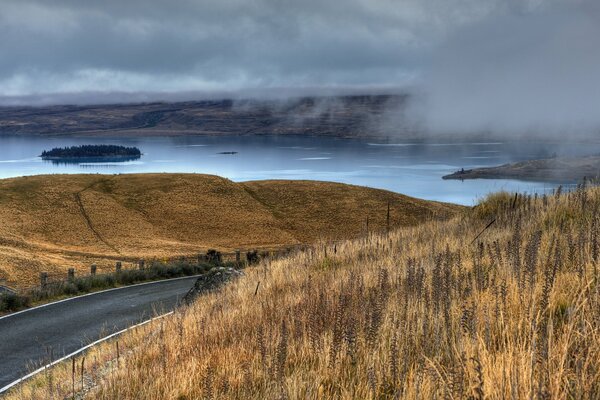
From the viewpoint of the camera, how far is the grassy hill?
5722 centimetres

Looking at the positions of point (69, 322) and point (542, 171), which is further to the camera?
point (542, 171)

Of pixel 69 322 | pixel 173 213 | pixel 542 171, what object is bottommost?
pixel 542 171

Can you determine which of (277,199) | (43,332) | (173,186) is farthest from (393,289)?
(173,186)

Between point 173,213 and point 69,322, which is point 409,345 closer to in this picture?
point 69,322

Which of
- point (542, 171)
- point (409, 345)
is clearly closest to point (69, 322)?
point (409, 345)

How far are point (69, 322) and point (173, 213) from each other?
55.1 m

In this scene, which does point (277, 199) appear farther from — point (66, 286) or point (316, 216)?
point (66, 286)

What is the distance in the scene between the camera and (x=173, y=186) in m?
83.4

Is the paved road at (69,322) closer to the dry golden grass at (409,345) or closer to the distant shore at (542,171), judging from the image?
the dry golden grass at (409,345)

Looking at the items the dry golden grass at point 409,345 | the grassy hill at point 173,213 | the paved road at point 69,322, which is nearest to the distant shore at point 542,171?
the grassy hill at point 173,213

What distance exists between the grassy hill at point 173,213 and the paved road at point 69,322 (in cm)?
2235

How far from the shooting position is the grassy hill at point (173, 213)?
2253 inches

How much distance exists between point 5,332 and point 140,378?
49.1 feet

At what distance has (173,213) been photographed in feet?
240
